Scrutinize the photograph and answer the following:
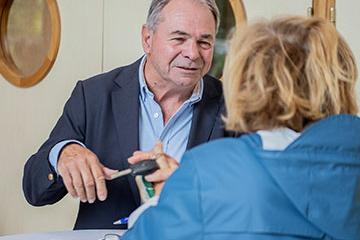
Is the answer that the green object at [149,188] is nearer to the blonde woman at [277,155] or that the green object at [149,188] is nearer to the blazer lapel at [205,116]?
the blonde woman at [277,155]

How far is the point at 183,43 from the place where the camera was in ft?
5.99

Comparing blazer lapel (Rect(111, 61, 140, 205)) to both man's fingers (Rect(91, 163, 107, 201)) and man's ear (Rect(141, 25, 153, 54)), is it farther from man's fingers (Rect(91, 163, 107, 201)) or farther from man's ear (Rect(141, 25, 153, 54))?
man's fingers (Rect(91, 163, 107, 201))

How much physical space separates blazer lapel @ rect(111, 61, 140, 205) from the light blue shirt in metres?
0.03

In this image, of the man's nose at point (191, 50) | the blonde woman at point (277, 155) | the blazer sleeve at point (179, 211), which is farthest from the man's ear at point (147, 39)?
the blazer sleeve at point (179, 211)

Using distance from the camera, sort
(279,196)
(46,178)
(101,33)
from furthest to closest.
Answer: (101,33) → (46,178) → (279,196)

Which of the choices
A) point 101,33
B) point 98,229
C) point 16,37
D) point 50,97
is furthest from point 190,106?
point 16,37

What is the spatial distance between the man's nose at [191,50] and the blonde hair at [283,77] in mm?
751

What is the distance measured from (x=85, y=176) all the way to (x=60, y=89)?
212 centimetres

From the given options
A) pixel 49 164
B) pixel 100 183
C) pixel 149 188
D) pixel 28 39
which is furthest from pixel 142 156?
pixel 28 39

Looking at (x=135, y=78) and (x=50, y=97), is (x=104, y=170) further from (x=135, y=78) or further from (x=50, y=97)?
(x=50, y=97)

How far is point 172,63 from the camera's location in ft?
5.95

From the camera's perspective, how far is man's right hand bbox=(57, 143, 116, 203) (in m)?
1.46

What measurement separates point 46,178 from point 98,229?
21 cm

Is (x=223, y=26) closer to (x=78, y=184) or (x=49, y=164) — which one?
(x=49, y=164)
